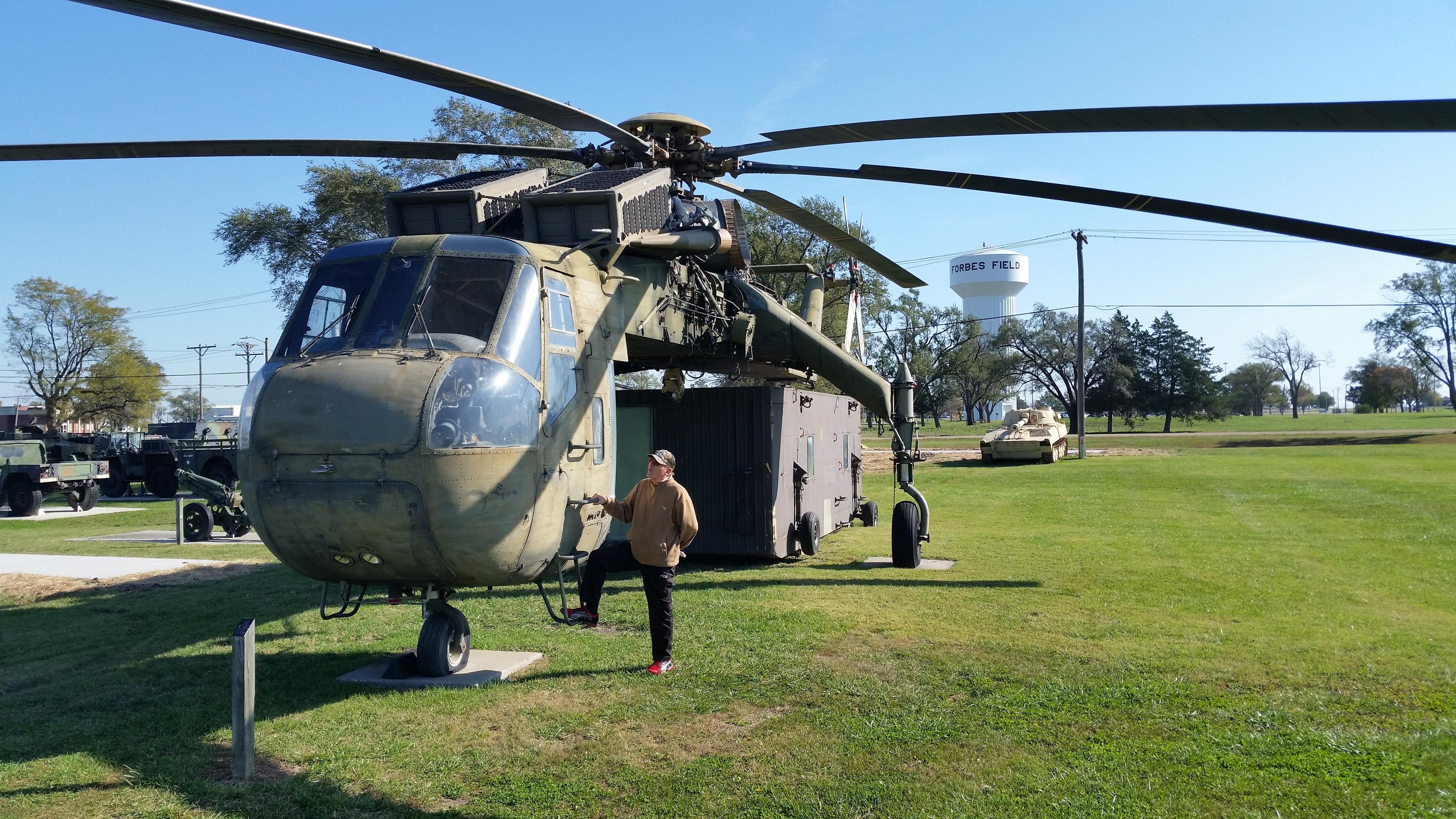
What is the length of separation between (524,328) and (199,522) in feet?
43.4

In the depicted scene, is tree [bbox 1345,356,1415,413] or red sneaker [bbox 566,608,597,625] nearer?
red sneaker [bbox 566,608,597,625]

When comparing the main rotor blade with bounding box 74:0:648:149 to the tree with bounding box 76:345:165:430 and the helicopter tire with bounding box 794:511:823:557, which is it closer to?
the helicopter tire with bounding box 794:511:823:557

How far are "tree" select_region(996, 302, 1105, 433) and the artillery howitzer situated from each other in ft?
183

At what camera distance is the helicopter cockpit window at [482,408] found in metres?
5.25

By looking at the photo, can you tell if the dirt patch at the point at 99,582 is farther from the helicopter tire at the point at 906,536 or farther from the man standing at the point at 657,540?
the helicopter tire at the point at 906,536

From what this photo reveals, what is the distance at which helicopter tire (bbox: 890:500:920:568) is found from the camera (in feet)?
36.7

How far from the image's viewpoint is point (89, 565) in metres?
12.5

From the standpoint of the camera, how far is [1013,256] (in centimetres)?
13775

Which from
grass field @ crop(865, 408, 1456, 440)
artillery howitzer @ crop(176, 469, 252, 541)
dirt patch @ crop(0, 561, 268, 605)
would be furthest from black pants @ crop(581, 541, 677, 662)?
grass field @ crop(865, 408, 1456, 440)

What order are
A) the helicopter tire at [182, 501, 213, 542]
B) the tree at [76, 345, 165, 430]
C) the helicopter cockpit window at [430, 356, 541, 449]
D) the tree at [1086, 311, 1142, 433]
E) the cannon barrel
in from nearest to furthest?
the helicopter cockpit window at [430, 356, 541, 449] → the helicopter tire at [182, 501, 213, 542] → the cannon barrel → the tree at [76, 345, 165, 430] → the tree at [1086, 311, 1142, 433]

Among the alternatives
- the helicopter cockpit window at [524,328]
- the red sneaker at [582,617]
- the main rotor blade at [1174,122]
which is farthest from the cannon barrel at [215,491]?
the main rotor blade at [1174,122]

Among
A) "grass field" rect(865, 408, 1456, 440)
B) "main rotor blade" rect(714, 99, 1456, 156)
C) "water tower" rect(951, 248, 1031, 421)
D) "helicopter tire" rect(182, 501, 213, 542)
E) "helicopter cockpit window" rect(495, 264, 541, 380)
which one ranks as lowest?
"helicopter tire" rect(182, 501, 213, 542)

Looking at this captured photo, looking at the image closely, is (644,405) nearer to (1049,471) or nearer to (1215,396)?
(1049,471)

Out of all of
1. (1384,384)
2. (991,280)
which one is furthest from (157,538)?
(991,280)
